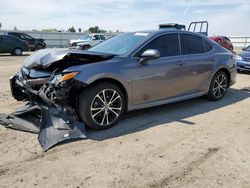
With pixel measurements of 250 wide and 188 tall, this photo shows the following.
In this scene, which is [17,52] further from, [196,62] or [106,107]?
[106,107]

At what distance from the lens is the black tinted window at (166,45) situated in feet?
18.3

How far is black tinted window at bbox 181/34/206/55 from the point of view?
6.13 meters

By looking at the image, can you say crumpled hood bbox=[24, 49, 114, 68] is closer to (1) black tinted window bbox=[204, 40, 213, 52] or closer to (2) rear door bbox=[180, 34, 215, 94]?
(2) rear door bbox=[180, 34, 215, 94]

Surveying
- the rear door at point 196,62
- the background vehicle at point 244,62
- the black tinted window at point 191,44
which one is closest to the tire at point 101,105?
the rear door at point 196,62

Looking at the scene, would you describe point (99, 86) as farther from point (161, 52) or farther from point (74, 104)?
point (161, 52)

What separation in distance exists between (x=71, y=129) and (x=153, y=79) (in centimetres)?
181

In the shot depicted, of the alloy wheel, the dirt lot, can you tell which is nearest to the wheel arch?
the alloy wheel

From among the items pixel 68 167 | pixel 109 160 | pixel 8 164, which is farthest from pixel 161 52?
pixel 8 164

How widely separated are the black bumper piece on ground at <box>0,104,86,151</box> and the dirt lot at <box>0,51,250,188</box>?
0.12m

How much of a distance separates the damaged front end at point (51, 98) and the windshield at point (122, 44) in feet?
1.75

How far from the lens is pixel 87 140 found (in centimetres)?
446

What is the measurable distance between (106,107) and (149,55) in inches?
46.8

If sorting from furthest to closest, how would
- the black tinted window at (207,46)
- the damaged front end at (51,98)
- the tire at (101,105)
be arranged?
the black tinted window at (207,46), the tire at (101,105), the damaged front end at (51,98)

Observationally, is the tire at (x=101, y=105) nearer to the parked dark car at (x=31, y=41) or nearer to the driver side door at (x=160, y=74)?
the driver side door at (x=160, y=74)
